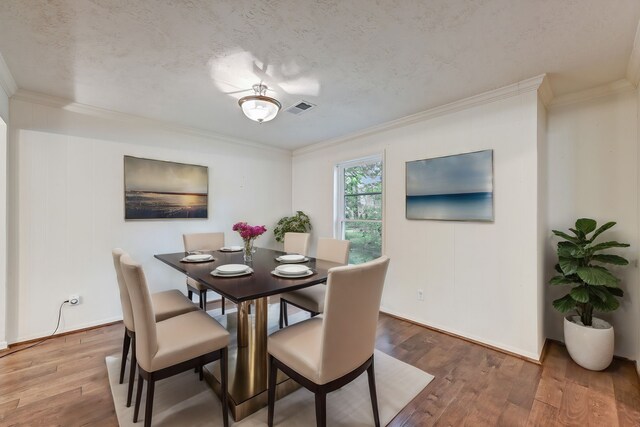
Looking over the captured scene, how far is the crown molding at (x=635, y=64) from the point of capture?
1770 millimetres

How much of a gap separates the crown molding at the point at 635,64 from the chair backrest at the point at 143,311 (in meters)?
3.18

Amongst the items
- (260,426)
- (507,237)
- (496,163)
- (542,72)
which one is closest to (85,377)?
(260,426)

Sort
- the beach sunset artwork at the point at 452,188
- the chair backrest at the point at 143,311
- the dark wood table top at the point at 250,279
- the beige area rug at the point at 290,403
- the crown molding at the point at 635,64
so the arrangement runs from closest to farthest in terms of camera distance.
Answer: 1. the chair backrest at the point at 143,311
2. the dark wood table top at the point at 250,279
3. the beige area rug at the point at 290,403
4. the crown molding at the point at 635,64
5. the beach sunset artwork at the point at 452,188

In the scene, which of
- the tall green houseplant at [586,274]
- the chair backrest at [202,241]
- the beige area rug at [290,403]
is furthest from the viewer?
the chair backrest at [202,241]

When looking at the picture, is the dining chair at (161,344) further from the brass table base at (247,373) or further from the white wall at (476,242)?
the white wall at (476,242)

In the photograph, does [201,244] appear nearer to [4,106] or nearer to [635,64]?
[4,106]

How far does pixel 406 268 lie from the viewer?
126 inches

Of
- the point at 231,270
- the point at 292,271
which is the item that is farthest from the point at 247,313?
the point at 292,271

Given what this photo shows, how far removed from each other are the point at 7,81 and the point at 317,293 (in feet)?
10.3

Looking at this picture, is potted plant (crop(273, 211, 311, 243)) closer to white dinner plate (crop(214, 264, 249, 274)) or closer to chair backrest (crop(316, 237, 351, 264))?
chair backrest (crop(316, 237, 351, 264))

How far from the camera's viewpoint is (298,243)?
3219 millimetres

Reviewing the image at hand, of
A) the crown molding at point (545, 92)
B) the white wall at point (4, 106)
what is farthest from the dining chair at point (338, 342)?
the white wall at point (4, 106)

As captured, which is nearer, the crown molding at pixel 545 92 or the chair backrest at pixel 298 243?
the crown molding at pixel 545 92

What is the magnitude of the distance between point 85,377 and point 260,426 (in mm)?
1496
